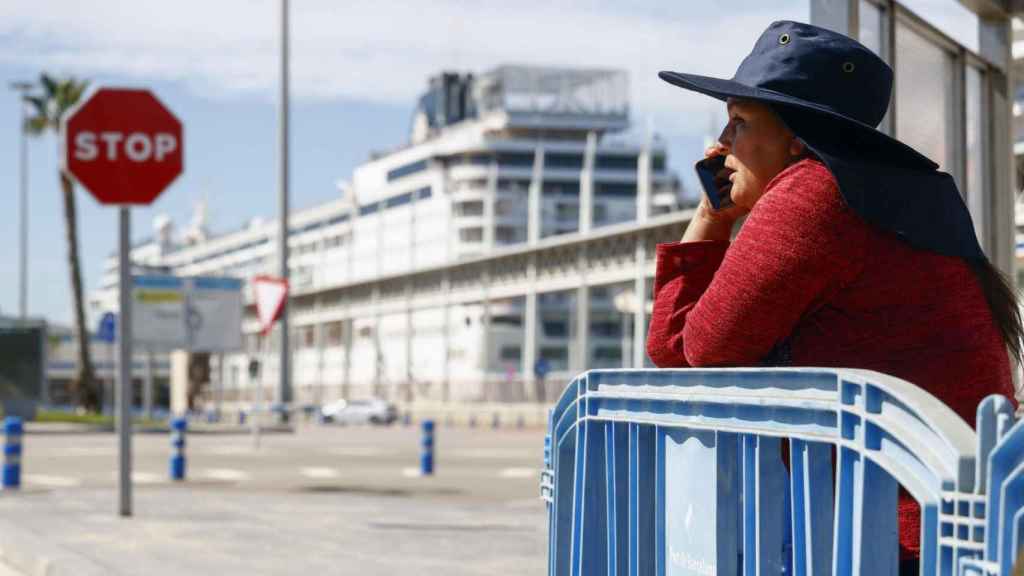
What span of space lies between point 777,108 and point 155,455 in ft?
72.6

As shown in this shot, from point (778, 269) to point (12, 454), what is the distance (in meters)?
13.3

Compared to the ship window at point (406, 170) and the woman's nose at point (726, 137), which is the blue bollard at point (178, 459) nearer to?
the woman's nose at point (726, 137)

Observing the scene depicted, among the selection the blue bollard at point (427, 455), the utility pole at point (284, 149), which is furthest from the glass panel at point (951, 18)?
the utility pole at point (284, 149)

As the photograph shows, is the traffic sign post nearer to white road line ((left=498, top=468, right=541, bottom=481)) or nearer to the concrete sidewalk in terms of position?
the concrete sidewalk

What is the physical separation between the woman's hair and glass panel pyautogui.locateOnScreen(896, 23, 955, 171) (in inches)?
158

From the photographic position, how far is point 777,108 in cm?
240

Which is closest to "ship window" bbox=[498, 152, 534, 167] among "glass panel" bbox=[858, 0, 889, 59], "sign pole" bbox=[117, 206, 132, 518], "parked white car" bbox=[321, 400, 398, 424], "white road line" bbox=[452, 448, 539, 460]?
"parked white car" bbox=[321, 400, 398, 424]

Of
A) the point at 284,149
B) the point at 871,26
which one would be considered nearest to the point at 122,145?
the point at 871,26

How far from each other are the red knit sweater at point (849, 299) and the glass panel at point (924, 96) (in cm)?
419

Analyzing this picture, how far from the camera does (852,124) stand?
2264 millimetres

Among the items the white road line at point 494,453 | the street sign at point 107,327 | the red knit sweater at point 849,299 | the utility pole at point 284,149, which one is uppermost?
the utility pole at point 284,149

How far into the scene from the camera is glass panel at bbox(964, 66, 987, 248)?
716 cm

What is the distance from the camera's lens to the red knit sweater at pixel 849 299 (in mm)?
2182

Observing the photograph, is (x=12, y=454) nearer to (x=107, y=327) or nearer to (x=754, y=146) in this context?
(x=754, y=146)
